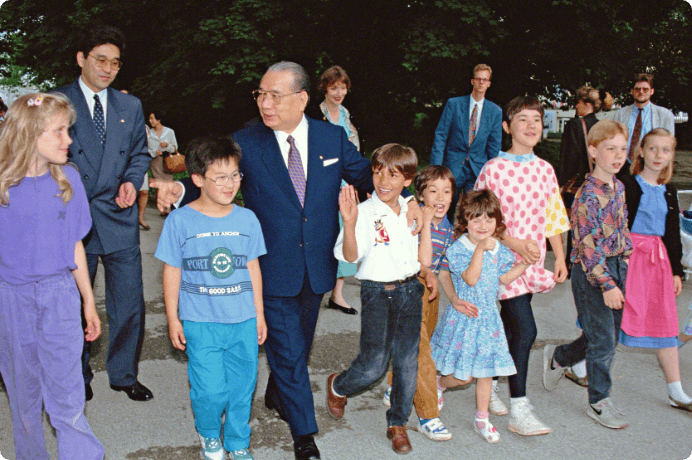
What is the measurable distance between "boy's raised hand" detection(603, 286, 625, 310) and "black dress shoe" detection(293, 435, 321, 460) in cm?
202

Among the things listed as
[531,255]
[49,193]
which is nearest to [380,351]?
[531,255]

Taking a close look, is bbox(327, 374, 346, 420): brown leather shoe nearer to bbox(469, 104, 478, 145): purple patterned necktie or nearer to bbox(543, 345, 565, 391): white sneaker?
bbox(543, 345, 565, 391): white sneaker

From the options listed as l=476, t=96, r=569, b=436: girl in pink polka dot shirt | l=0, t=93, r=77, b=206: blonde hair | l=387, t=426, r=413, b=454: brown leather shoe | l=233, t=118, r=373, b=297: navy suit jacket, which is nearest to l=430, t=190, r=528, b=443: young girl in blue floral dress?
l=476, t=96, r=569, b=436: girl in pink polka dot shirt

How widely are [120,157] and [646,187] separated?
3.63 metres

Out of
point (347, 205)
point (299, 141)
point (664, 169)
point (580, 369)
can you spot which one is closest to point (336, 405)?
point (347, 205)

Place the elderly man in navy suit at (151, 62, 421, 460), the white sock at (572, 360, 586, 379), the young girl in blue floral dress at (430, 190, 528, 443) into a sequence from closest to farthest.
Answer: the elderly man in navy suit at (151, 62, 421, 460) → the young girl in blue floral dress at (430, 190, 528, 443) → the white sock at (572, 360, 586, 379)

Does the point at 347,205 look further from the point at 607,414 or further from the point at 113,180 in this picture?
the point at 607,414

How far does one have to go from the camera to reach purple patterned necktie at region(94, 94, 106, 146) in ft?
15.5

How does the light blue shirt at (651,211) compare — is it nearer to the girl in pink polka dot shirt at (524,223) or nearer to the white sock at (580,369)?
the girl in pink polka dot shirt at (524,223)

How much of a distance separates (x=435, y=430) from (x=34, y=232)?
257 cm

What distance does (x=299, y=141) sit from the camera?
13.3 ft

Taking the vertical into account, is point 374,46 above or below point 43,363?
above

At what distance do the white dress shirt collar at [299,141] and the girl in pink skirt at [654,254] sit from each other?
226 centimetres

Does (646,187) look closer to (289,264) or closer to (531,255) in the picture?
(531,255)
